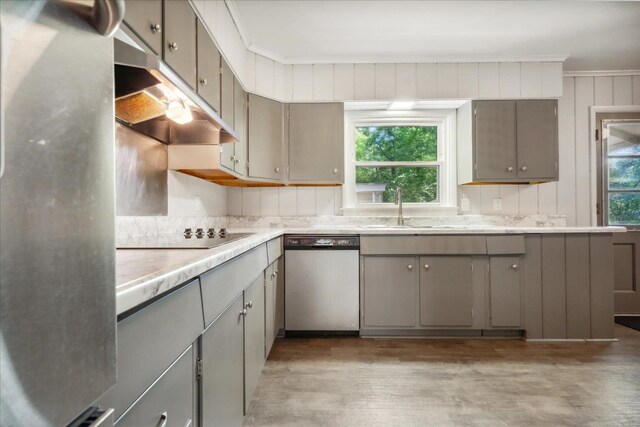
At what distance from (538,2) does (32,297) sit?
3.31m

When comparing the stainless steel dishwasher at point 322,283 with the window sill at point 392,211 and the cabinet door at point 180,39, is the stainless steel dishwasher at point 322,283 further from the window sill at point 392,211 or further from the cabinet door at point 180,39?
the cabinet door at point 180,39

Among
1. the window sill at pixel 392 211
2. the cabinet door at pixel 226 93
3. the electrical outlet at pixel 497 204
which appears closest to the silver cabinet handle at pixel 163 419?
the cabinet door at pixel 226 93

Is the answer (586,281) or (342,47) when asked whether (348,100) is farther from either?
(586,281)

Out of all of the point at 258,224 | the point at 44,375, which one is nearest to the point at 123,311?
the point at 44,375

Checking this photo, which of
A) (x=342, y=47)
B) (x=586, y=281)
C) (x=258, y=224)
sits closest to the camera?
(x=586, y=281)

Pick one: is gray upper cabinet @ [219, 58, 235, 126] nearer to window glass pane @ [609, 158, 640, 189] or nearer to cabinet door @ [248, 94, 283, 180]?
cabinet door @ [248, 94, 283, 180]

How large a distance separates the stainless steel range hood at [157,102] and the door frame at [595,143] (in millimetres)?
3768

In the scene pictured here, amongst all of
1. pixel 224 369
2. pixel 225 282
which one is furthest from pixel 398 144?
pixel 224 369

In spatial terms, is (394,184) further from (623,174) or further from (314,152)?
(623,174)

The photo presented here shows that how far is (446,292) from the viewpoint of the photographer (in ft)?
9.19

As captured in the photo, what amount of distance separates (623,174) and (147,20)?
Result: 4612mm

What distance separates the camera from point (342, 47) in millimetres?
3068

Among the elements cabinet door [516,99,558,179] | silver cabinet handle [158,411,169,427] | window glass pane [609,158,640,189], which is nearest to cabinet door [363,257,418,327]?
cabinet door [516,99,558,179]

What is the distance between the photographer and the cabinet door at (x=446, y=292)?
279cm
